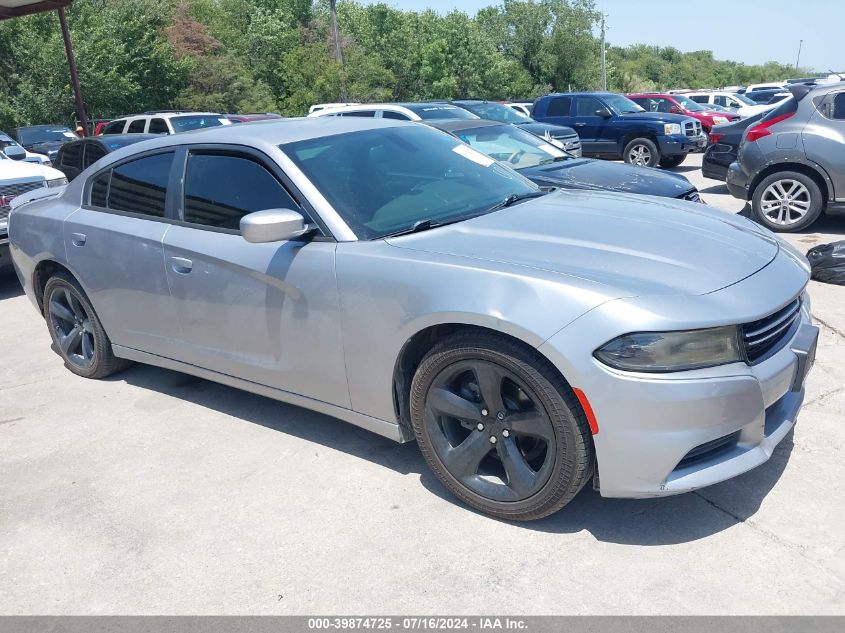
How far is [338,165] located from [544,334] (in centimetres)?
158

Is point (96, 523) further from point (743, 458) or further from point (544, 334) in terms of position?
point (743, 458)

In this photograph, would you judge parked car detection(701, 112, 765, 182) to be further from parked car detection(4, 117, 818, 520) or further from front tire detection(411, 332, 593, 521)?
front tire detection(411, 332, 593, 521)

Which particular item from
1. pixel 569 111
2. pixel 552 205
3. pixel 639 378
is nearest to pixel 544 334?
pixel 639 378

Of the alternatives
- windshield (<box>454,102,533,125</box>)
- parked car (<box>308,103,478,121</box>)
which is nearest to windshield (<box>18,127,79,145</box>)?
parked car (<box>308,103,478,121</box>)

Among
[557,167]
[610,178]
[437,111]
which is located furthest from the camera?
[437,111]

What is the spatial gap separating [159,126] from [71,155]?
6.62m

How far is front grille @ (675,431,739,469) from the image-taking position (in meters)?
2.78

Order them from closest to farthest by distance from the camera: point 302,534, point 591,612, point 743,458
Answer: point 591,612 → point 743,458 → point 302,534

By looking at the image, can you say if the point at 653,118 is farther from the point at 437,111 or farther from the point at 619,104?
the point at 437,111

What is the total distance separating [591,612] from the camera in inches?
102

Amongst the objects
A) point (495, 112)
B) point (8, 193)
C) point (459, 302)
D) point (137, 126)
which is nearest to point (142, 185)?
point (459, 302)

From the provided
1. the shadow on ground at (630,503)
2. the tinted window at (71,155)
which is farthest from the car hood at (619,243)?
the tinted window at (71,155)

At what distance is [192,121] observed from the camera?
54.2 ft

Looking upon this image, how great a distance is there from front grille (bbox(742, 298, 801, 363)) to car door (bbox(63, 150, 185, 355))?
9.77ft
